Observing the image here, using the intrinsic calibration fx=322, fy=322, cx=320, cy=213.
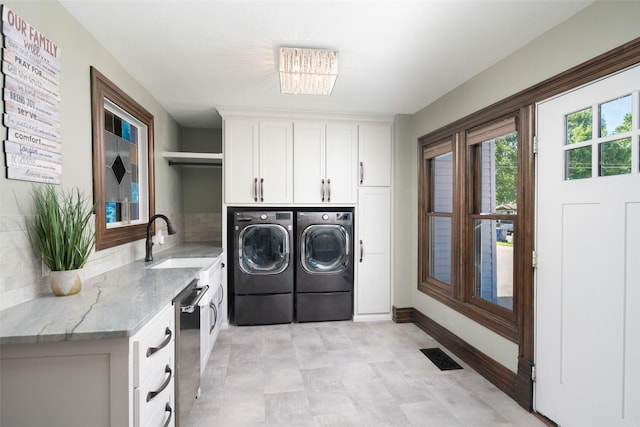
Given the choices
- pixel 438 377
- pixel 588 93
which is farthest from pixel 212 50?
pixel 438 377

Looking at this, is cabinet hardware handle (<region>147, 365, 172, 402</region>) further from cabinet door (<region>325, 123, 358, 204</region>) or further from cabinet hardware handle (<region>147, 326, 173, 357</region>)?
cabinet door (<region>325, 123, 358, 204</region>)

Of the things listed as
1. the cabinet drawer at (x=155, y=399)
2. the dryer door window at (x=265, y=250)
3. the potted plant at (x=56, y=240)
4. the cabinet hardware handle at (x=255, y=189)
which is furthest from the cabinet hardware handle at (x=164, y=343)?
Result: the cabinet hardware handle at (x=255, y=189)

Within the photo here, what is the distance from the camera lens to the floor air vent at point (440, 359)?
2674 mm

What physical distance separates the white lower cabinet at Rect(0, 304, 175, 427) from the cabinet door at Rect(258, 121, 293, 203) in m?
2.53

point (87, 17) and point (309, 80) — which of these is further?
point (309, 80)

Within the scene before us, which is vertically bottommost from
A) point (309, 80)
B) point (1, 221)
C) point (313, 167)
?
point (1, 221)

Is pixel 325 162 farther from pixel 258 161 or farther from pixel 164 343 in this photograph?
pixel 164 343

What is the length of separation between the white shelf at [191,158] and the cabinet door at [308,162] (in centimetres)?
86

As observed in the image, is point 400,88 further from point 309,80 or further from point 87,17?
point 87,17

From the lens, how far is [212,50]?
220 centimetres

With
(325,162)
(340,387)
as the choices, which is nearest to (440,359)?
(340,387)

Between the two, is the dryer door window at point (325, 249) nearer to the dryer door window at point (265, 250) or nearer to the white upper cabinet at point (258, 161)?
the dryer door window at point (265, 250)

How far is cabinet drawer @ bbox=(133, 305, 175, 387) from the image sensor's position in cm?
117

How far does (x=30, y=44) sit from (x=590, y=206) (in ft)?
9.33
